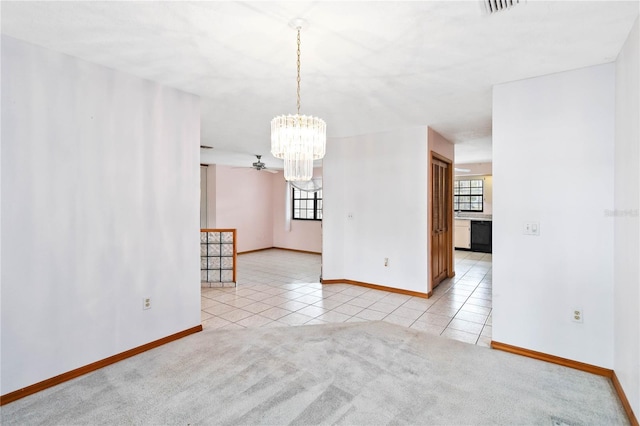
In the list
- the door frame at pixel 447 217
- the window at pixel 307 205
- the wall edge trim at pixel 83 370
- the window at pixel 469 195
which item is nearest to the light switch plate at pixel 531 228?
the door frame at pixel 447 217

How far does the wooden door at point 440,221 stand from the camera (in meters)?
4.59

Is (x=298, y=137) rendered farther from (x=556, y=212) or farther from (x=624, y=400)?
(x=624, y=400)

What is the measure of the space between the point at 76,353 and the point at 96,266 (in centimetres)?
64

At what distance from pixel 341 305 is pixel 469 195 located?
654 centimetres

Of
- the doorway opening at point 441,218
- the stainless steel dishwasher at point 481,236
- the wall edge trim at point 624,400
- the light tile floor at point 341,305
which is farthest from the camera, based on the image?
the stainless steel dishwasher at point 481,236

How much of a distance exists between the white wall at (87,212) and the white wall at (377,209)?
2.43 meters

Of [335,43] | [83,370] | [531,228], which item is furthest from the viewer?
[531,228]

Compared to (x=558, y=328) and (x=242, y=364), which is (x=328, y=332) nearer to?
(x=242, y=364)

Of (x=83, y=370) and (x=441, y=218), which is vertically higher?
(x=441, y=218)

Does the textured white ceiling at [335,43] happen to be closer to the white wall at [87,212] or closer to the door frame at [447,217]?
the white wall at [87,212]

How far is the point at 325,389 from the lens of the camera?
2170 millimetres

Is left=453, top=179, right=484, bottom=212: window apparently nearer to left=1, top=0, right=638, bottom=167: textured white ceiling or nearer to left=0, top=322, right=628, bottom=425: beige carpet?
left=1, top=0, right=638, bottom=167: textured white ceiling

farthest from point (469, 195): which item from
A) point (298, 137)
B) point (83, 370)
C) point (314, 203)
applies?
point (83, 370)

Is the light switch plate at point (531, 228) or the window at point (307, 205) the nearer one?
the light switch plate at point (531, 228)
